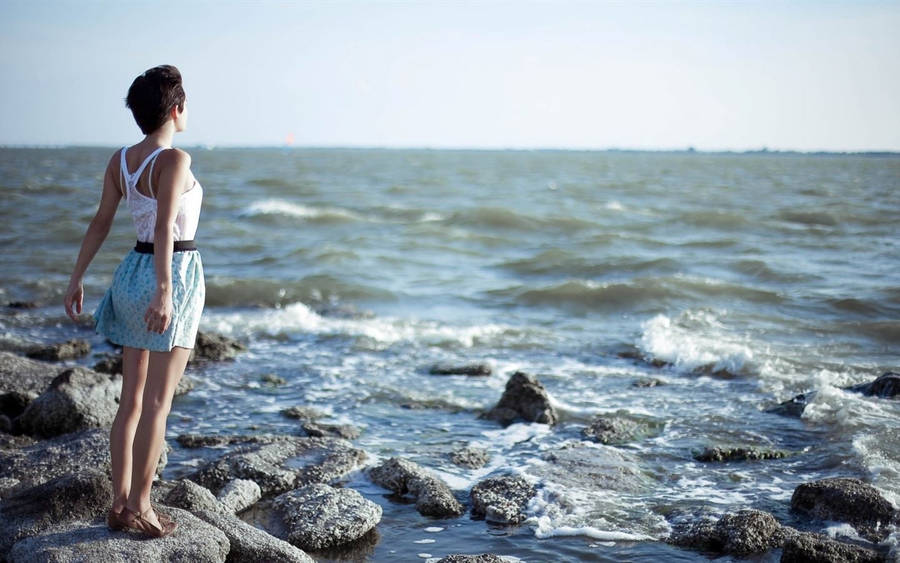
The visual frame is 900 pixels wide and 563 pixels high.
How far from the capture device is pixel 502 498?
585 centimetres

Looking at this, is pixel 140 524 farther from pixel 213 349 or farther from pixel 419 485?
pixel 213 349

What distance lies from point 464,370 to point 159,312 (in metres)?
6.74

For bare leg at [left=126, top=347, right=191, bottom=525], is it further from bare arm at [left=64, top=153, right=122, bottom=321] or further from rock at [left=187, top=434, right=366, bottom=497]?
rock at [left=187, top=434, right=366, bottom=497]

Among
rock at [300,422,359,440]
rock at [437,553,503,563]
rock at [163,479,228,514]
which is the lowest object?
rock at [300,422,359,440]

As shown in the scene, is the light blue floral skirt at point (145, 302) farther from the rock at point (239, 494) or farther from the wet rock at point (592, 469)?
the wet rock at point (592, 469)

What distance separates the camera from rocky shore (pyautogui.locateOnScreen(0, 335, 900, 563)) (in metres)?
4.41

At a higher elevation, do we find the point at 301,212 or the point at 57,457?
the point at 301,212

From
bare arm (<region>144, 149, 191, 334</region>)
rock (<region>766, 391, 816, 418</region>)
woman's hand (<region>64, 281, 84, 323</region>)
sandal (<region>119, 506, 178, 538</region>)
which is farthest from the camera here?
rock (<region>766, 391, 816, 418</region>)

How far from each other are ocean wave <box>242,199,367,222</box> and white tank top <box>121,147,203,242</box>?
25.6 meters

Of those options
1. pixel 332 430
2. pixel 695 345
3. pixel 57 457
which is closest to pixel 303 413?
pixel 332 430

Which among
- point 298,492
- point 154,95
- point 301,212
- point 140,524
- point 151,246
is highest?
point 154,95

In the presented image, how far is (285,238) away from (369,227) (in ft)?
11.7

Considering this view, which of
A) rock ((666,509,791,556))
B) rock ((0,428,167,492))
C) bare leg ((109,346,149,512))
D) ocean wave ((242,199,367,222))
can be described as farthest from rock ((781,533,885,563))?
ocean wave ((242,199,367,222))

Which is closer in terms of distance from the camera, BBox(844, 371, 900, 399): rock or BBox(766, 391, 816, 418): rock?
BBox(766, 391, 816, 418): rock
